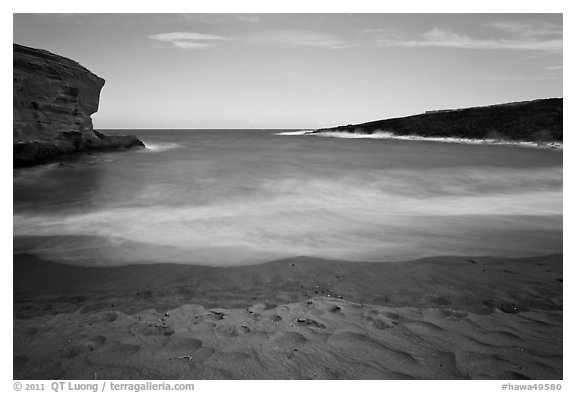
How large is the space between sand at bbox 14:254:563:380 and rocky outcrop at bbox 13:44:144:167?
29.7 feet

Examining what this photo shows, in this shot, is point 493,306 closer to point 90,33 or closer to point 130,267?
point 130,267

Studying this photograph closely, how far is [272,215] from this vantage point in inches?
255

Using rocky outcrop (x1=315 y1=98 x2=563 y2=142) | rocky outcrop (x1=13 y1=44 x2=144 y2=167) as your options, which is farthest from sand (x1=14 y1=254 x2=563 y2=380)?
rocky outcrop (x1=315 y1=98 x2=563 y2=142)

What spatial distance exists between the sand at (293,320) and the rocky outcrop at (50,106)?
907 centimetres

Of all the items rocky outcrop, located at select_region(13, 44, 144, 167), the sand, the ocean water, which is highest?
rocky outcrop, located at select_region(13, 44, 144, 167)

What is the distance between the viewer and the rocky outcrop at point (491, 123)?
2631 centimetres

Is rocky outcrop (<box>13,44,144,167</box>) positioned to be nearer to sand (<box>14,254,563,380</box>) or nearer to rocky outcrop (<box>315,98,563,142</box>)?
sand (<box>14,254,563,380</box>)

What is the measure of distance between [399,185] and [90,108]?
535 inches

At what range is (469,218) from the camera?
20.5 feet

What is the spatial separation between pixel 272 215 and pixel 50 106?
10677 mm

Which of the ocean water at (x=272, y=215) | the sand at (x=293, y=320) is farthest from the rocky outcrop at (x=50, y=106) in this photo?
the sand at (x=293, y=320)

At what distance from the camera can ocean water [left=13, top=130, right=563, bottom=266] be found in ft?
15.6

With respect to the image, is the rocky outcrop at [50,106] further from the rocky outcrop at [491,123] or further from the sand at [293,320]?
the rocky outcrop at [491,123]

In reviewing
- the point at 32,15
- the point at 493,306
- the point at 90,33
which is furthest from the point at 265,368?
the point at 90,33
